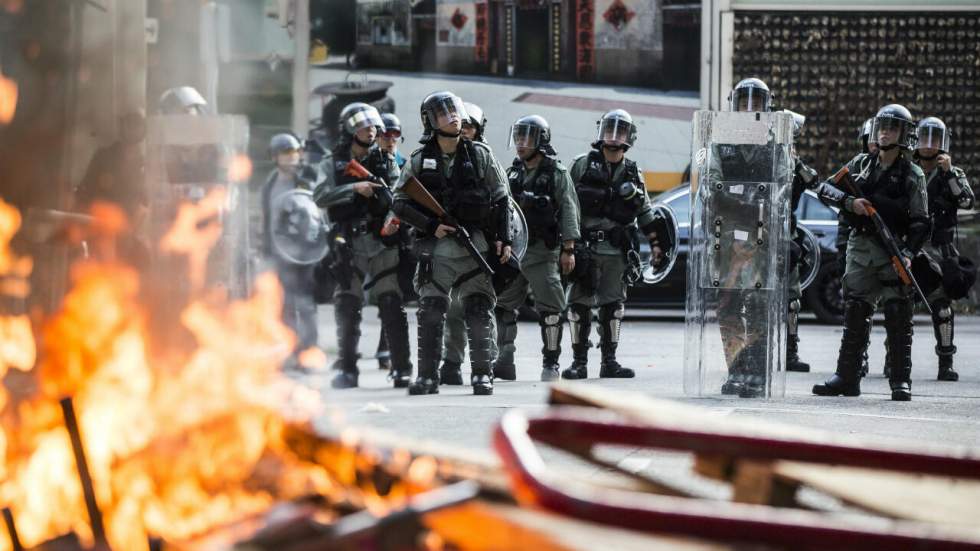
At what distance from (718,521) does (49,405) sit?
3.71m

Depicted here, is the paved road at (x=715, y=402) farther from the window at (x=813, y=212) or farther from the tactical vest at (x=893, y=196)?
the window at (x=813, y=212)

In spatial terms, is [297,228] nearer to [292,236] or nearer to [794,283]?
[292,236]

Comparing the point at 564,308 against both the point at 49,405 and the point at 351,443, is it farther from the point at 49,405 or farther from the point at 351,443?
the point at 351,443

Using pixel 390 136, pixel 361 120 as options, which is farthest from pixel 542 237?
pixel 361 120

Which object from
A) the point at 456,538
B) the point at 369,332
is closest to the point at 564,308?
the point at 369,332

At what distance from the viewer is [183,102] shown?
885 centimetres

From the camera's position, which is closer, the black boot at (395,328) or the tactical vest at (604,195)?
the black boot at (395,328)

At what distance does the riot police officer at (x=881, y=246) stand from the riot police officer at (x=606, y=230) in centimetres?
177

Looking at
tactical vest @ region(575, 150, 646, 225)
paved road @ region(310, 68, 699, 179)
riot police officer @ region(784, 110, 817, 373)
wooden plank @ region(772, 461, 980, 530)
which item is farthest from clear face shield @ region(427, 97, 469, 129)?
paved road @ region(310, 68, 699, 179)

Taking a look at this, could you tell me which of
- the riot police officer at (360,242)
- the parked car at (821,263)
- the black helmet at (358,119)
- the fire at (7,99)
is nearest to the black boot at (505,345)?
the riot police officer at (360,242)

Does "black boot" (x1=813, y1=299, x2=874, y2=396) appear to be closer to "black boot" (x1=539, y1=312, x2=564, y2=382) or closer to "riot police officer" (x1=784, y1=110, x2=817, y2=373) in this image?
"riot police officer" (x1=784, y1=110, x2=817, y2=373)

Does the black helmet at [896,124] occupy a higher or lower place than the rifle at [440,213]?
higher

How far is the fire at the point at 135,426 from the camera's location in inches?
178

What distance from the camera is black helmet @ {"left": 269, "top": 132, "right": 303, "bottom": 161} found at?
37.8ft
